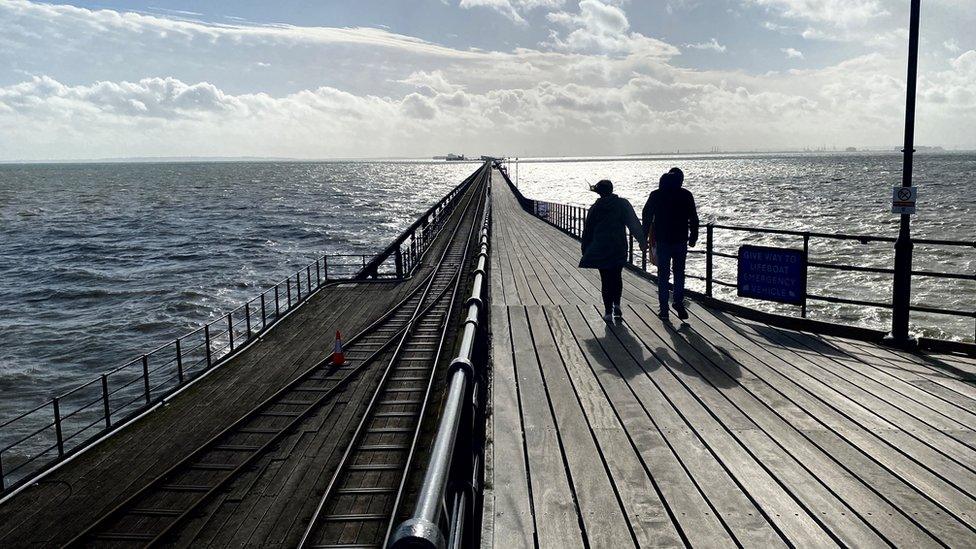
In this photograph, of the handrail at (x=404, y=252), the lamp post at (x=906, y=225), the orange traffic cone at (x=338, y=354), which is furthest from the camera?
the handrail at (x=404, y=252)

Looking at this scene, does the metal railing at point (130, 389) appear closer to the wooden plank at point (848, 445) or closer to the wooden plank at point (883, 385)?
the wooden plank at point (848, 445)

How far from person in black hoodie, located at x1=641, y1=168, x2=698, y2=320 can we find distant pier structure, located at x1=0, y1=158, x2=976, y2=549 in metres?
0.50

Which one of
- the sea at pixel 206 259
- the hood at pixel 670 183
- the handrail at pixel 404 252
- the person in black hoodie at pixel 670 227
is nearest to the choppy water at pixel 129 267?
the sea at pixel 206 259

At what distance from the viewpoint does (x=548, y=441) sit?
4555mm

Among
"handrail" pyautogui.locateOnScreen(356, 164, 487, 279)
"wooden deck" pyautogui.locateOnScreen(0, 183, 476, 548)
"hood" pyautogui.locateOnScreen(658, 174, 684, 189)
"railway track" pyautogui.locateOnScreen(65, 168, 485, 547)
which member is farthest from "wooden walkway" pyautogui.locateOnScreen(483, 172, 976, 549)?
"handrail" pyautogui.locateOnScreen(356, 164, 487, 279)

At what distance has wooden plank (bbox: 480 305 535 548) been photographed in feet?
11.3

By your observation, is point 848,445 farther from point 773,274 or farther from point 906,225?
point 773,274

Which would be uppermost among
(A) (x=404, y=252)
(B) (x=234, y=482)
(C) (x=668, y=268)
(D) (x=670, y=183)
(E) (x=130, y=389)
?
(D) (x=670, y=183)

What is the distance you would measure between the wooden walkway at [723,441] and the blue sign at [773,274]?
32.2 inches

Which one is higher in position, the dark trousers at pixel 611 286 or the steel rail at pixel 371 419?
the dark trousers at pixel 611 286

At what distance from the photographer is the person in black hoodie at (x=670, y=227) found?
835 centimetres

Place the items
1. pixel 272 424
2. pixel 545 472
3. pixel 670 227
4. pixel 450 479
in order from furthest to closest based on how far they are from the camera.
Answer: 1. pixel 272 424
2. pixel 670 227
3. pixel 545 472
4. pixel 450 479

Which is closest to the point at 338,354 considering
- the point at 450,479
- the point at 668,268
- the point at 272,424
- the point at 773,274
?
the point at 272,424

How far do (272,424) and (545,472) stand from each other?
7.06m
